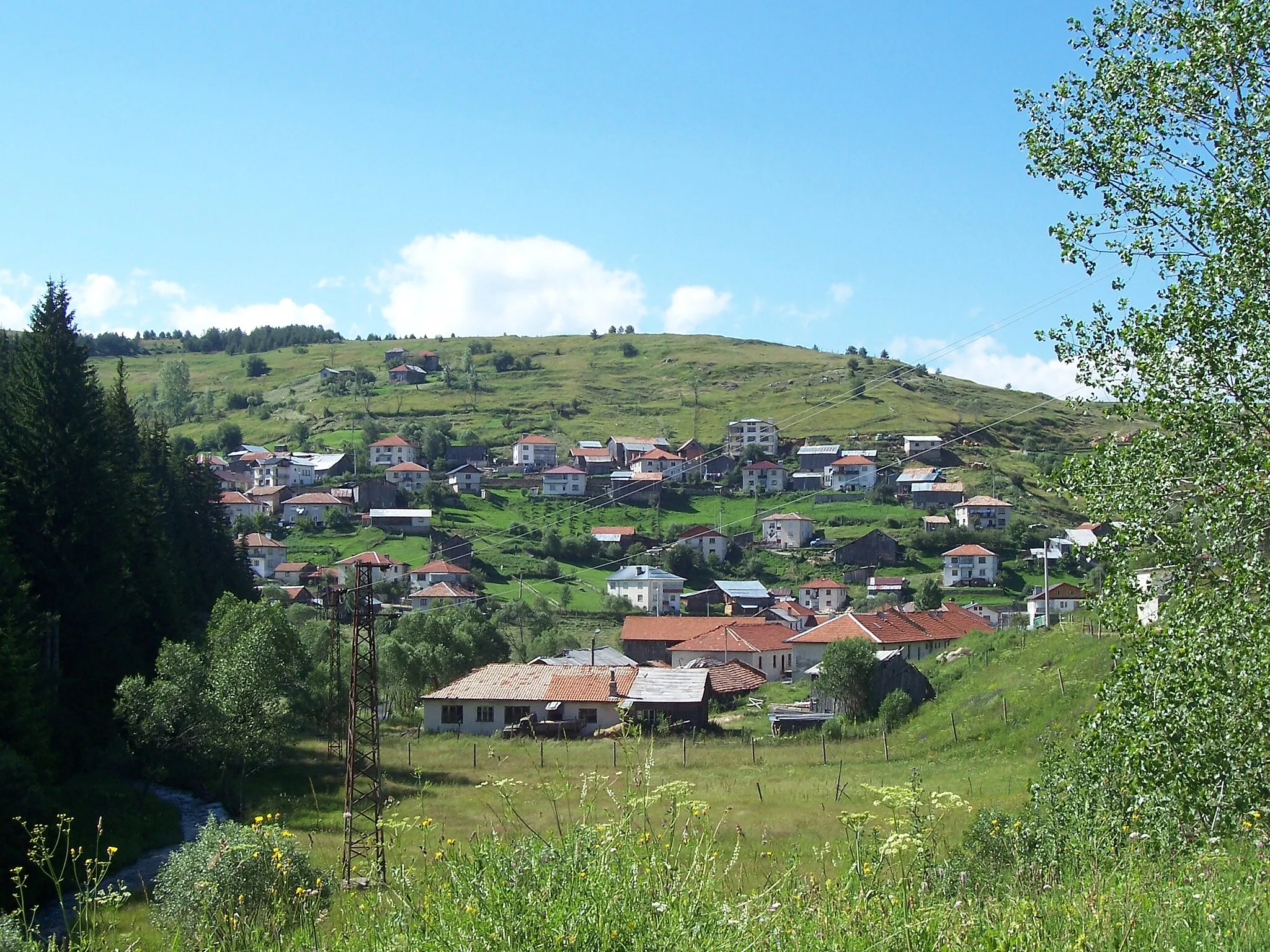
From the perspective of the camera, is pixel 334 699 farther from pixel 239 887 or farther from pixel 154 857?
pixel 239 887

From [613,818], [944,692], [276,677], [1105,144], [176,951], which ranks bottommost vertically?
[944,692]

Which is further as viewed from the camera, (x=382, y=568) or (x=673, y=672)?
(x=382, y=568)

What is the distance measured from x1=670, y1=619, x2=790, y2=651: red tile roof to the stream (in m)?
35.1

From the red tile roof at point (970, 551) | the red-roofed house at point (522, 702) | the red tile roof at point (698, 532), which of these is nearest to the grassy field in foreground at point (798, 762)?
the red-roofed house at point (522, 702)

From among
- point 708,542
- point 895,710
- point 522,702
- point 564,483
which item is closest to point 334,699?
point 522,702

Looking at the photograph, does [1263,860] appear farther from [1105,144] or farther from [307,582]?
[307,582]

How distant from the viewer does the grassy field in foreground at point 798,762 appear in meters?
21.1

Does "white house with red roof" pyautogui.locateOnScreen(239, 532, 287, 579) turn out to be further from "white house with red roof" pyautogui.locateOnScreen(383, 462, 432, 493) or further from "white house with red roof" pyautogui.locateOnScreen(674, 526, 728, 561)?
"white house with red roof" pyautogui.locateOnScreen(674, 526, 728, 561)

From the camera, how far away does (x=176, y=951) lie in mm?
4250

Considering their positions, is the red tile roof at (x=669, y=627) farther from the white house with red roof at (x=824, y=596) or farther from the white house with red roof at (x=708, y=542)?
the white house with red roof at (x=708, y=542)

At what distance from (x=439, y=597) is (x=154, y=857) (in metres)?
52.9

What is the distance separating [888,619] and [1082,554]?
4771 centimetres

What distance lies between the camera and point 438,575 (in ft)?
266

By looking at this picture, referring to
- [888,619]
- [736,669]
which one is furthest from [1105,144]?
[888,619]
